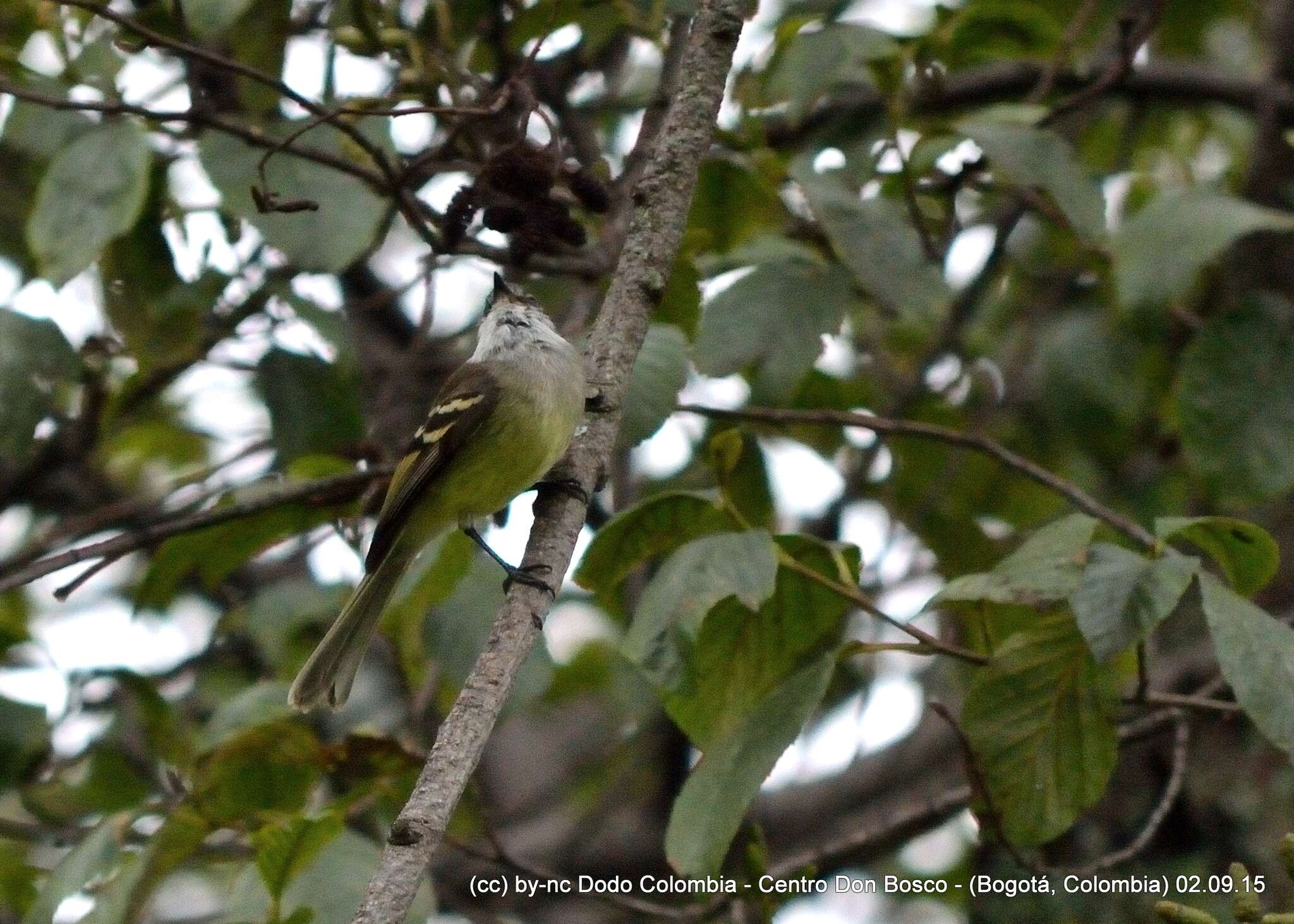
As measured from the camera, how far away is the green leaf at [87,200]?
3.95m

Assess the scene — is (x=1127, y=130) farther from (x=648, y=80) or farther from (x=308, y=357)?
(x=308, y=357)

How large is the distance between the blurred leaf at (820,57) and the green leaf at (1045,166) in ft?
1.29

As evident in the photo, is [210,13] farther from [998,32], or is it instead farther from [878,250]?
[998,32]

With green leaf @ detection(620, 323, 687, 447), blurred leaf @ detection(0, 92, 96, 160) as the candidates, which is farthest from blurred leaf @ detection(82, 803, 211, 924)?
blurred leaf @ detection(0, 92, 96, 160)

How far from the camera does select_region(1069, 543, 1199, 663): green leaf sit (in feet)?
9.69

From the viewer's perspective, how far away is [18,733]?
4422mm

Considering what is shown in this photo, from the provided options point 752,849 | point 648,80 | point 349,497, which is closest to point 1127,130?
point 648,80

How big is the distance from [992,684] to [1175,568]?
25.1 inches

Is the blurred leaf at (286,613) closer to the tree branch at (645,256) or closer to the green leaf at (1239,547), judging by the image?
the tree branch at (645,256)

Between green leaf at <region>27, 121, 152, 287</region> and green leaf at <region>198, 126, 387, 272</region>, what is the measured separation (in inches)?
9.4

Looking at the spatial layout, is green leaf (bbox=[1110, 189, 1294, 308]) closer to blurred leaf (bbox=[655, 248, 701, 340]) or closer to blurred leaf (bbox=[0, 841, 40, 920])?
blurred leaf (bbox=[655, 248, 701, 340])

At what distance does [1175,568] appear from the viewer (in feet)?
9.95

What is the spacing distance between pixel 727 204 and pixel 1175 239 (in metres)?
1.55

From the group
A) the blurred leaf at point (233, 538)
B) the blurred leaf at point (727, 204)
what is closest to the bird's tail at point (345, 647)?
the blurred leaf at point (233, 538)
